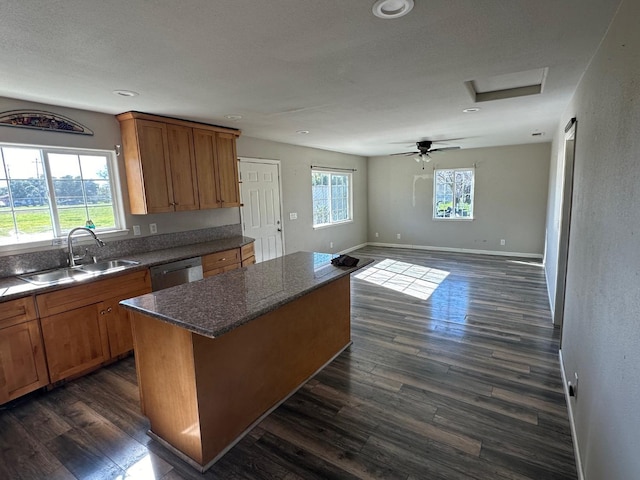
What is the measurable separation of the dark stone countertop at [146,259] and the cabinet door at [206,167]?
0.51 metres

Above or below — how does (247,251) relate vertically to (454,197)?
below

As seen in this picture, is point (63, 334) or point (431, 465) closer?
point (431, 465)

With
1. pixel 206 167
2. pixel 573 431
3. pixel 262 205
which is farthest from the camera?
pixel 262 205

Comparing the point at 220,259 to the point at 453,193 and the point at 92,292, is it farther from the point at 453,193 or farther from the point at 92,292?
the point at 453,193

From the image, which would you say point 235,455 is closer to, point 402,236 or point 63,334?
point 63,334

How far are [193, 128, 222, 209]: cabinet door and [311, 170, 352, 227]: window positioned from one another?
2.67 m

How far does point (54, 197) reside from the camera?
312 centimetres

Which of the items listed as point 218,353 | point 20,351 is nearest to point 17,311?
point 20,351

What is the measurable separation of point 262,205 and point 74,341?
124 inches

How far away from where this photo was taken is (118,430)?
7.14ft

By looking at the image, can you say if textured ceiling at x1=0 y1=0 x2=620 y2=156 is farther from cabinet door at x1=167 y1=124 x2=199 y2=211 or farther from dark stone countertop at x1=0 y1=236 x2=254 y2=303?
dark stone countertop at x1=0 y1=236 x2=254 y2=303

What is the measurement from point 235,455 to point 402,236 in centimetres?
690

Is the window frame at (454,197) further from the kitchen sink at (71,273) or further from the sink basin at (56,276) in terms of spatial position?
the sink basin at (56,276)

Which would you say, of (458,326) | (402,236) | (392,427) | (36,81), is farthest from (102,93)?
(402,236)
